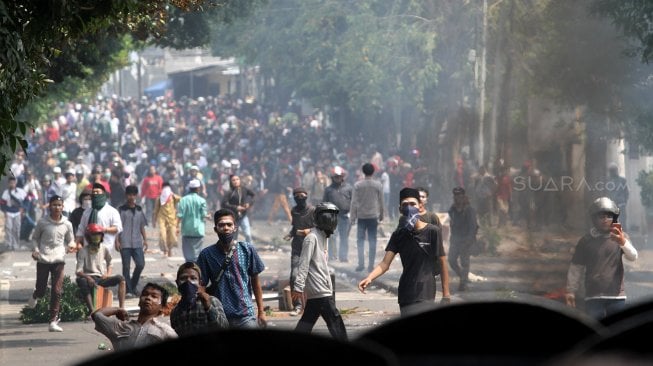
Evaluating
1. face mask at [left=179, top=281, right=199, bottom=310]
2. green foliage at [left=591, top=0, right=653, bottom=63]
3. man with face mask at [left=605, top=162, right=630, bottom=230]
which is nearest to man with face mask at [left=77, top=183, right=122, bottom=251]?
green foliage at [left=591, top=0, right=653, bottom=63]

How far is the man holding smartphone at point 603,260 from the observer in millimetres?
10203

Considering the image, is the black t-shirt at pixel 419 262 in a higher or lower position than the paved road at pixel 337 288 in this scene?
higher

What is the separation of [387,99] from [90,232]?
29117 millimetres

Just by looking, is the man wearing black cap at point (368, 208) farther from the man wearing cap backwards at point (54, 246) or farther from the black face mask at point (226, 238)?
the black face mask at point (226, 238)

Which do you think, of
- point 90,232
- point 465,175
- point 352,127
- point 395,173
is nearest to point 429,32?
point 395,173

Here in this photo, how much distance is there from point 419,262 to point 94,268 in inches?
203

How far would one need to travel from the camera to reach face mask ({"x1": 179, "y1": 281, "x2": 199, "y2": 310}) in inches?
346

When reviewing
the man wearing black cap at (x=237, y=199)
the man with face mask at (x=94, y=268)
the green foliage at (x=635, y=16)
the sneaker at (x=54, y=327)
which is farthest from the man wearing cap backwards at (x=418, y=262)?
the man wearing black cap at (x=237, y=199)

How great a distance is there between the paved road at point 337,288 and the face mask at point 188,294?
1375 millimetres

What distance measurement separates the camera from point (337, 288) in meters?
19.1

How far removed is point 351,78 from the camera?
44031 millimetres

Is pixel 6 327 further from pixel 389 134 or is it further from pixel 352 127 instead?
pixel 352 127

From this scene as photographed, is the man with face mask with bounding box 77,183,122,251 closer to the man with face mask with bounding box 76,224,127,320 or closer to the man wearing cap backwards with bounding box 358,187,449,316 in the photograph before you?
the man with face mask with bounding box 76,224,127,320

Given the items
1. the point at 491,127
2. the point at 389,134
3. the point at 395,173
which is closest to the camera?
the point at 491,127
